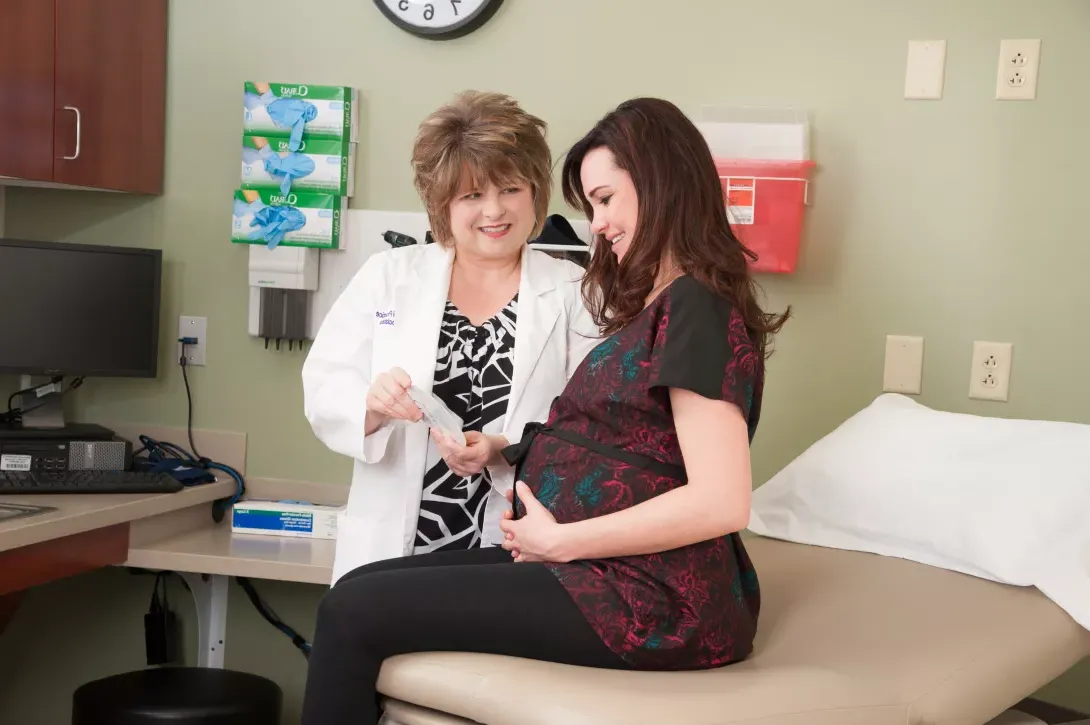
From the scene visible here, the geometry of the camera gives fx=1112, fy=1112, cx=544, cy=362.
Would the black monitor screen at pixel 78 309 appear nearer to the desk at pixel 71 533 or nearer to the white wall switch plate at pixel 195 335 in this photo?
the white wall switch plate at pixel 195 335

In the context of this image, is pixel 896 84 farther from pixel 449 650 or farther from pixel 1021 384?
pixel 449 650

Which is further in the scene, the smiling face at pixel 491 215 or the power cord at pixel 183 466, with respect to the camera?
the power cord at pixel 183 466

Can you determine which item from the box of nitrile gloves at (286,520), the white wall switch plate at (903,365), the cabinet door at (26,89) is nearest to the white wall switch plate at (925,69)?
the white wall switch plate at (903,365)

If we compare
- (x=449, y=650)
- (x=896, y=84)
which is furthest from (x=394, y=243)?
(x=449, y=650)

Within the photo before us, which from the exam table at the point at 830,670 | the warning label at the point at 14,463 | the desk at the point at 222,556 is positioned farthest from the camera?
the warning label at the point at 14,463

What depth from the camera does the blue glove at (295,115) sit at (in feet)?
8.38

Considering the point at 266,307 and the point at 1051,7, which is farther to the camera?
the point at 266,307

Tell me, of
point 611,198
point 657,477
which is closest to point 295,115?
point 611,198

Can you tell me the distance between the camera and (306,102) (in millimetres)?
2564

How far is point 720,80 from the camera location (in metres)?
2.38

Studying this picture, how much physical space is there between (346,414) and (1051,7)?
1.57 metres

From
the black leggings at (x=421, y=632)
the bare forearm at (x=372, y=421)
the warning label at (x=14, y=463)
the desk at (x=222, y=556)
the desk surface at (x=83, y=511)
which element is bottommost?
the desk at (x=222, y=556)

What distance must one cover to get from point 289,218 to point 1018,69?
159 cm

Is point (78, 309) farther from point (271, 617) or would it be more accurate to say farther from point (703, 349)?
point (703, 349)
